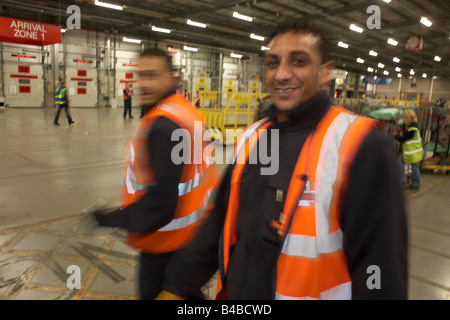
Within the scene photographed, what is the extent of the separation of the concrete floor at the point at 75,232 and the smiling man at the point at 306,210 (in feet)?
3.88

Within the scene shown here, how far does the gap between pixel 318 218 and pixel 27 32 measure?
16.1 metres

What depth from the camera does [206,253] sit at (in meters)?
1.39

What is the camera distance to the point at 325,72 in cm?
131

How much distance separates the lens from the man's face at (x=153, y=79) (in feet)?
6.98

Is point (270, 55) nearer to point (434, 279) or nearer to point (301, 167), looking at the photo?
point (301, 167)

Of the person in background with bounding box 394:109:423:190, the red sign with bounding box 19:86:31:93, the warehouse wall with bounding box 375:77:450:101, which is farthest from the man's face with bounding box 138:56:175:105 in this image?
the warehouse wall with bounding box 375:77:450:101

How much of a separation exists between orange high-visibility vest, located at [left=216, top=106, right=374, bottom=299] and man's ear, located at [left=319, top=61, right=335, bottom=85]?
220mm

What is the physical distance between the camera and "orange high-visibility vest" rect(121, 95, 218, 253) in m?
1.90

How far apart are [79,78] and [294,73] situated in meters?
26.6

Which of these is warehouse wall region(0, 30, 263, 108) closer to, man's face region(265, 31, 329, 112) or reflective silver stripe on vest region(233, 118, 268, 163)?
reflective silver stripe on vest region(233, 118, 268, 163)

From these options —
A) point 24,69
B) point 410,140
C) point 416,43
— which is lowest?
point 410,140

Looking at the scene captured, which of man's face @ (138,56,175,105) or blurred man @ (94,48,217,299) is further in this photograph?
man's face @ (138,56,175,105)
